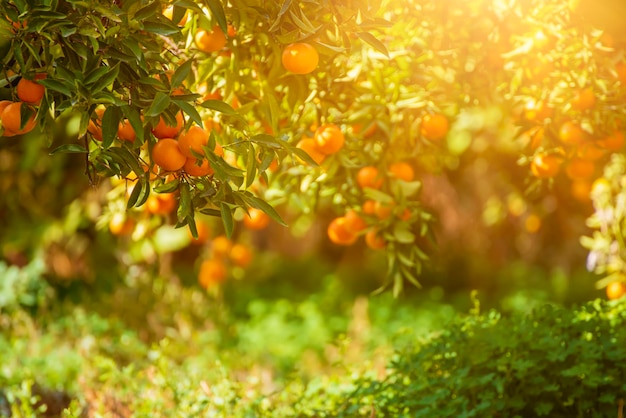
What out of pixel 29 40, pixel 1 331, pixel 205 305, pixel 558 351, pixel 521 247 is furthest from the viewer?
pixel 521 247

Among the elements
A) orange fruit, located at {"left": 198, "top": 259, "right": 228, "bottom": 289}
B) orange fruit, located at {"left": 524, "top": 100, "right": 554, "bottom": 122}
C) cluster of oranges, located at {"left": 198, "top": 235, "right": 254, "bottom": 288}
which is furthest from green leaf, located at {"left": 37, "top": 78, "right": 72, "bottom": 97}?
orange fruit, located at {"left": 198, "top": 259, "right": 228, "bottom": 289}

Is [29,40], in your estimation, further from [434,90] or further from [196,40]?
[434,90]

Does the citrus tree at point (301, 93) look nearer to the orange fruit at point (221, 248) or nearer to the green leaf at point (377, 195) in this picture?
the green leaf at point (377, 195)

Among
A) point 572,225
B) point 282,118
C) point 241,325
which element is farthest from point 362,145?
point 572,225

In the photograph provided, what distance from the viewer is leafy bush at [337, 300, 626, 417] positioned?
2.88 meters

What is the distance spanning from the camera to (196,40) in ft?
8.32

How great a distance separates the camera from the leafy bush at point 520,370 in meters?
2.88

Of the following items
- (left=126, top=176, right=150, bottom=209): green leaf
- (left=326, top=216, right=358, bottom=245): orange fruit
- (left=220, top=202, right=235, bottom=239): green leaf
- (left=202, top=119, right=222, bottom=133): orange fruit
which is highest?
(left=202, top=119, right=222, bottom=133): orange fruit

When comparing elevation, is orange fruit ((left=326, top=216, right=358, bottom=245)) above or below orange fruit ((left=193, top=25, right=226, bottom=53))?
below

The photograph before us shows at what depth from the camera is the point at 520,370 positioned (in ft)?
9.44

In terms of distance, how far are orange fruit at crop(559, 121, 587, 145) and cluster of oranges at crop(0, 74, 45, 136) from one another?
6.35ft

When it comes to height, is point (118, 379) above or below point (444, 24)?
below

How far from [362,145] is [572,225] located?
560cm

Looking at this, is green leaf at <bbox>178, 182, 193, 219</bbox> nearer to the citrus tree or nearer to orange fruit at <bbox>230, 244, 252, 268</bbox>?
the citrus tree
